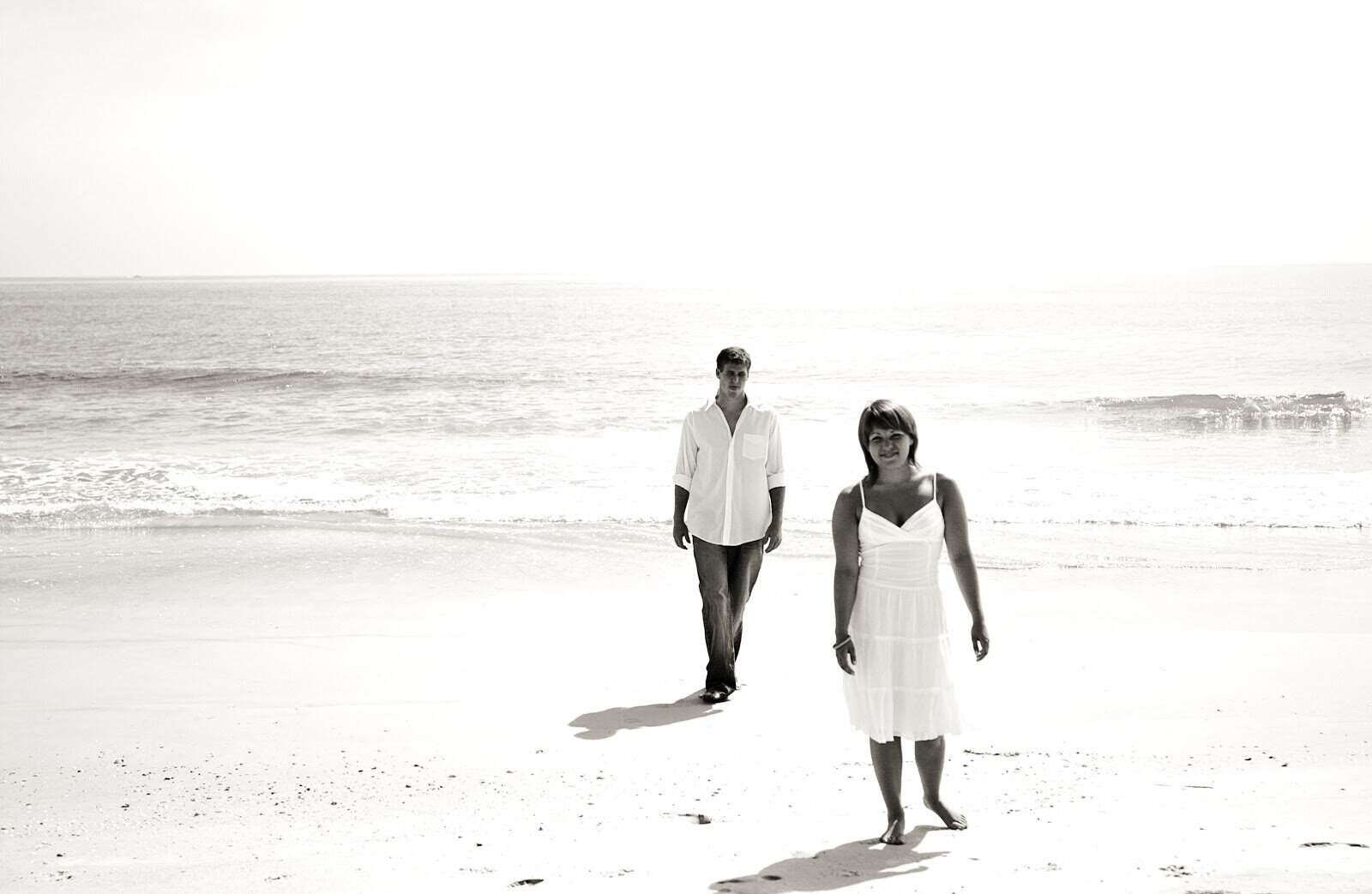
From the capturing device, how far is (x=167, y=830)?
4.27m

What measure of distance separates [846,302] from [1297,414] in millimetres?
70714

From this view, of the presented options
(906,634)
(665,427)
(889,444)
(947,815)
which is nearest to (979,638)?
(906,634)

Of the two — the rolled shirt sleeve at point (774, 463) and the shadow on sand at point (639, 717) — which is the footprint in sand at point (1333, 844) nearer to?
the shadow on sand at point (639, 717)

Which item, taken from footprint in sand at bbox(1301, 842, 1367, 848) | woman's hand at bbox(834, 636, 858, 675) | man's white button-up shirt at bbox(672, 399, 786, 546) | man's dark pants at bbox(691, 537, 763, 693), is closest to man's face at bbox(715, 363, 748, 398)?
man's white button-up shirt at bbox(672, 399, 786, 546)

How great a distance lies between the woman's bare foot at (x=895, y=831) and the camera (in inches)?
155

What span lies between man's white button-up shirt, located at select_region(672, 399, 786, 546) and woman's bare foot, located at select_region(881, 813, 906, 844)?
7.40ft

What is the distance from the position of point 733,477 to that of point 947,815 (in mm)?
2369

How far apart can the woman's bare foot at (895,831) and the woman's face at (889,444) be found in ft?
4.11

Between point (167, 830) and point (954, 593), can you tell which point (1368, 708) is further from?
point (167, 830)

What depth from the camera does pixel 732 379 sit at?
232 inches

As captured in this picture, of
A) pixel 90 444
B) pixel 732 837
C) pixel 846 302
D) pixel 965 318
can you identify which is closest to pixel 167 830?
pixel 732 837

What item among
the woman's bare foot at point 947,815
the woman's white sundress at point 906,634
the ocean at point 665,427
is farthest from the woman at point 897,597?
the ocean at point 665,427

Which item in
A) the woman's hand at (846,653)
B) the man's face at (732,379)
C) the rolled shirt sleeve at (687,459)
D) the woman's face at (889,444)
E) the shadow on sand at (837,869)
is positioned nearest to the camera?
the shadow on sand at (837,869)

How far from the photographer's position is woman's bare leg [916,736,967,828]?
160 inches
